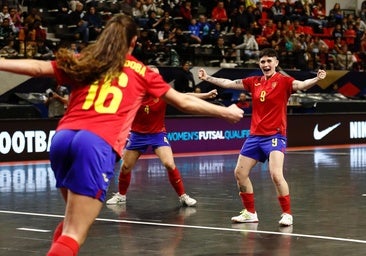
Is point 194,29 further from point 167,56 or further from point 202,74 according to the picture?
point 202,74

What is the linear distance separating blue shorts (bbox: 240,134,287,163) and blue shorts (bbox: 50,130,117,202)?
197 inches

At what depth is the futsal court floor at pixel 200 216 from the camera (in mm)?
8742

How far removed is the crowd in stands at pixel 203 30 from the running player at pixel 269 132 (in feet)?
42.2

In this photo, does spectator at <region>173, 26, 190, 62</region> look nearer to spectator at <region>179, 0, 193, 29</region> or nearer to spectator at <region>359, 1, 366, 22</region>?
spectator at <region>179, 0, 193, 29</region>

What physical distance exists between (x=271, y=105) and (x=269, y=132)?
1.09ft

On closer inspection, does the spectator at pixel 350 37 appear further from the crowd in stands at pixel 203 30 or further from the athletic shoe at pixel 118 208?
the athletic shoe at pixel 118 208

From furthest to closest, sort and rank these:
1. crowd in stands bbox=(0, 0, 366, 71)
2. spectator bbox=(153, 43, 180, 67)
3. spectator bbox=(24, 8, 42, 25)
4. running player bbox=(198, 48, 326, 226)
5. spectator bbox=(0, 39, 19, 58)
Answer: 1. spectator bbox=(153, 43, 180, 67)
2. spectator bbox=(24, 8, 42, 25)
3. crowd in stands bbox=(0, 0, 366, 71)
4. spectator bbox=(0, 39, 19, 58)
5. running player bbox=(198, 48, 326, 226)

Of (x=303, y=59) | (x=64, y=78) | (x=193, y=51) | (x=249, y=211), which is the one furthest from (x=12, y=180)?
(x=303, y=59)

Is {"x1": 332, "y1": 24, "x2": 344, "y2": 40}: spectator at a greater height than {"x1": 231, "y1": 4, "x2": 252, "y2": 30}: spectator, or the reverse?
{"x1": 231, "y1": 4, "x2": 252, "y2": 30}: spectator

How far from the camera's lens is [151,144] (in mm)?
12266

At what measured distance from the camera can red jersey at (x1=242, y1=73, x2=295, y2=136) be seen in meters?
10.3

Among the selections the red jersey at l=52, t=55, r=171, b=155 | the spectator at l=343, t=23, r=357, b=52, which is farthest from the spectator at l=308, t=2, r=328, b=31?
the red jersey at l=52, t=55, r=171, b=155

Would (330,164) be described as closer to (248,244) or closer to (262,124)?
(262,124)

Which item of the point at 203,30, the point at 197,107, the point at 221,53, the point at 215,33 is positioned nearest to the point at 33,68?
the point at 197,107
